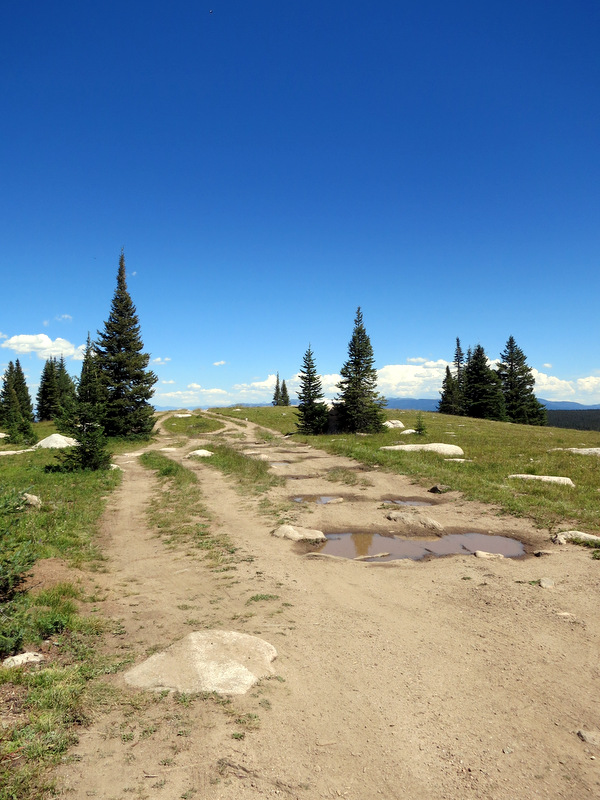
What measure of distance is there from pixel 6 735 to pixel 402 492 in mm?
17414

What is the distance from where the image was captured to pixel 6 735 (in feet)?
14.4

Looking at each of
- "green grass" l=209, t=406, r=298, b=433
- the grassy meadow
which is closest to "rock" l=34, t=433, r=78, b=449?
the grassy meadow

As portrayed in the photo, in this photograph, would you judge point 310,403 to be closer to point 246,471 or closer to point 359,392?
point 359,392

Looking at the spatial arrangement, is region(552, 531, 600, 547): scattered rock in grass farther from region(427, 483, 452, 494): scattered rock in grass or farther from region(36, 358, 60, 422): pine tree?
region(36, 358, 60, 422): pine tree

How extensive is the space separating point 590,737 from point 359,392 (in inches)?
1563

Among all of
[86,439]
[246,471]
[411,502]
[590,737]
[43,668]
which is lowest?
[411,502]

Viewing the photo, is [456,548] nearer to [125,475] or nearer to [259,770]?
[259,770]

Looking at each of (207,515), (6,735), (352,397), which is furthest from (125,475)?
(352,397)

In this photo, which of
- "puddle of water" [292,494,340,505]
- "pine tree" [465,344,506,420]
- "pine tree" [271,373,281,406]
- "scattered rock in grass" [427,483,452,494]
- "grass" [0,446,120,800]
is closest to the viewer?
"grass" [0,446,120,800]

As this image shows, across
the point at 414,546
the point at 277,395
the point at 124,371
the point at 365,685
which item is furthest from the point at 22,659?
the point at 277,395

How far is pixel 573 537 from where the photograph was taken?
1220 centimetres

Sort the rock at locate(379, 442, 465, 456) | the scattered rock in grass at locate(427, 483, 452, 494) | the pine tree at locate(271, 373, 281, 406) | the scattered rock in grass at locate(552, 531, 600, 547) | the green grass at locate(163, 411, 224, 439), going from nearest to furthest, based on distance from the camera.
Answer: the scattered rock in grass at locate(552, 531, 600, 547) < the scattered rock in grass at locate(427, 483, 452, 494) < the rock at locate(379, 442, 465, 456) < the green grass at locate(163, 411, 224, 439) < the pine tree at locate(271, 373, 281, 406)

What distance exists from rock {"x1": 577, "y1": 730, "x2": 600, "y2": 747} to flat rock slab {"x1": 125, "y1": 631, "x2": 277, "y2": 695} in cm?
421

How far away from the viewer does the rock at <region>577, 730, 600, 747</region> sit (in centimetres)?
482
